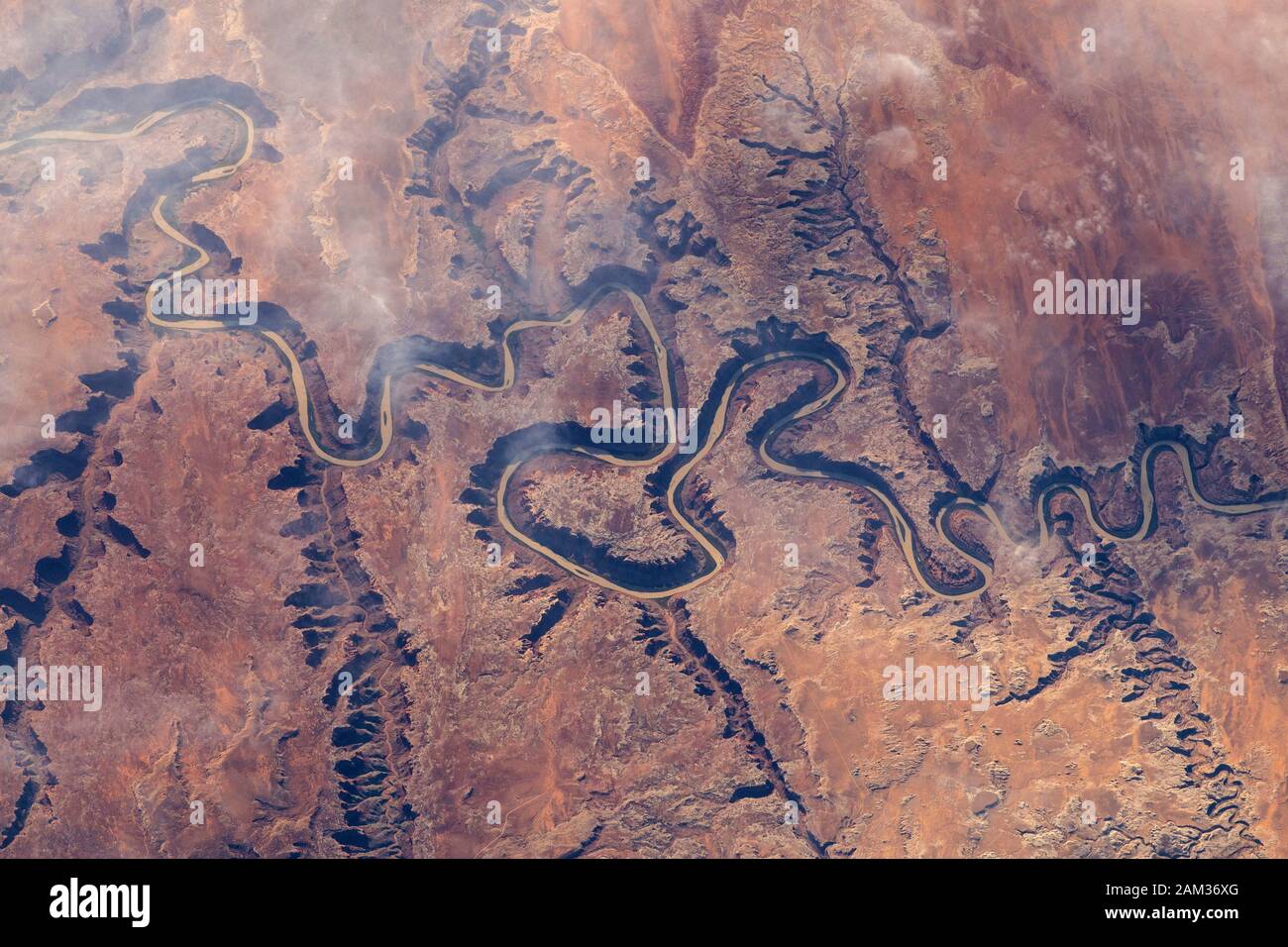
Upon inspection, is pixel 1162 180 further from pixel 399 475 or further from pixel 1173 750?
pixel 399 475

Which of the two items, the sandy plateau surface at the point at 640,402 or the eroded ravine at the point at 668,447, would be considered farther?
the eroded ravine at the point at 668,447

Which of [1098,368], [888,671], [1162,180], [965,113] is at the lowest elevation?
[888,671]

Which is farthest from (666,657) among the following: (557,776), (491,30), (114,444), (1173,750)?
(491,30)

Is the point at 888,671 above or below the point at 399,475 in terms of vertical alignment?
below

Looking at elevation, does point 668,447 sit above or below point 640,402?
below

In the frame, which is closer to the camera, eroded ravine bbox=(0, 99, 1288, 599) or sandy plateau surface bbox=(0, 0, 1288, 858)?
sandy plateau surface bbox=(0, 0, 1288, 858)

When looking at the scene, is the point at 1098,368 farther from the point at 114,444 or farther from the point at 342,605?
the point at 114,444

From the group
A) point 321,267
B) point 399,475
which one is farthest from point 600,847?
point 321,267
